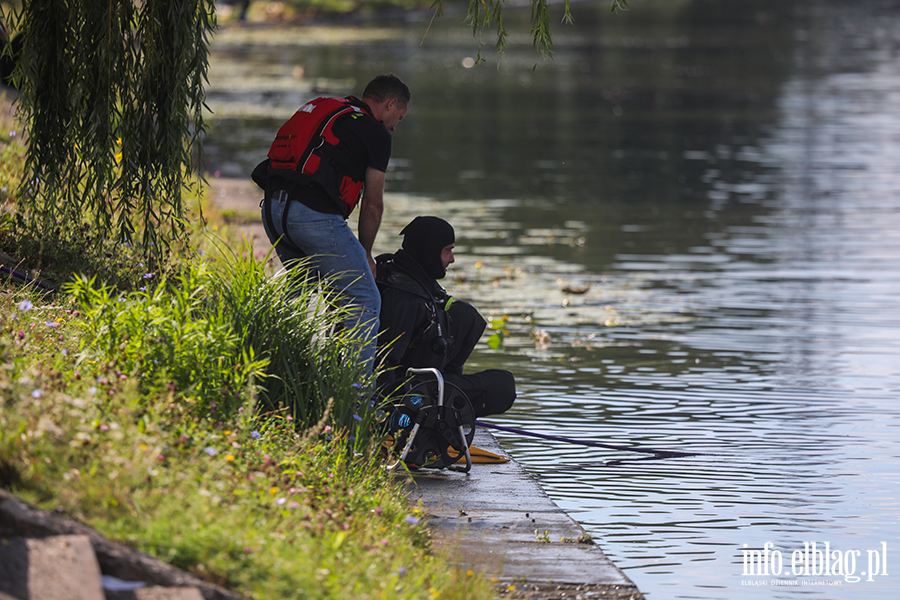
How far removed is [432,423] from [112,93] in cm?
310

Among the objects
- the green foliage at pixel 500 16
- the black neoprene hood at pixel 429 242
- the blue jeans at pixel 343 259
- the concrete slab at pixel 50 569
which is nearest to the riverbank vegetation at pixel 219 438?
the blue jeans at pixel 343 259

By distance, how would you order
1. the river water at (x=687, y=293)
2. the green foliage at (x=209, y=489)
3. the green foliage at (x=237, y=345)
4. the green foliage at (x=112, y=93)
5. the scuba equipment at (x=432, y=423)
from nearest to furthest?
1. the green foliage at (x=209, y=489)
2. the green foliage at (x=237, y=345)
3. the scuba equipment at (x=432, y=423)
4. the river water at (x=687, y=293)
5. the green foliage at (x=112, y=93)

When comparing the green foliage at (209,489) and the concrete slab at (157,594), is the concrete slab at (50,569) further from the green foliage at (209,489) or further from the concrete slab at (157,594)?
the green foliage at (209,489)

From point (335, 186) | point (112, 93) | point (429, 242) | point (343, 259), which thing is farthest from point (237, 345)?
point (112, 93)

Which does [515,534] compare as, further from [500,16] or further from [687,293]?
[687,293]

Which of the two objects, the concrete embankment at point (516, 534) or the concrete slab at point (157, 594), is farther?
the concrete embankment at point (516, 534)

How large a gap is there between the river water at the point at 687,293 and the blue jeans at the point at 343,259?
1.49 metres

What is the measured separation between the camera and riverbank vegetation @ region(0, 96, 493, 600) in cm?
445

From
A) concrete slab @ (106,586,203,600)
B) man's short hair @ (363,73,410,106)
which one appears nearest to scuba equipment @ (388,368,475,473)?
man's short hair @ (363,73,410,106)

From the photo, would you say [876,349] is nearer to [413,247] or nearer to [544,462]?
[544,462]

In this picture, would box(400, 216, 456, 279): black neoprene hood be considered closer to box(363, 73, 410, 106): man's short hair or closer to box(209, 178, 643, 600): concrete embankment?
box(363, 73, 410, 106): man's short hair

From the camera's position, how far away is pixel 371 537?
16.7 feet

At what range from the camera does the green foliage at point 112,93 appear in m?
7.58

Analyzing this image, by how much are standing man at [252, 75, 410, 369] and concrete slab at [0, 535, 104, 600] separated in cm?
250
